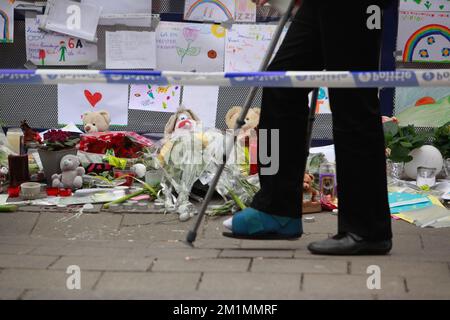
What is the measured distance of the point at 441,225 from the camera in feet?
16.0

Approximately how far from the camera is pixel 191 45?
22.0ft

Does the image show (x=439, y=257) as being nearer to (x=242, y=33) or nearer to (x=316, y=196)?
(x=316, y=196)

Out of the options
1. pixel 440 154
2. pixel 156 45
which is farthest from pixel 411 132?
pixel 156 45

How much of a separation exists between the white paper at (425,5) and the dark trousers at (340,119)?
2.90m

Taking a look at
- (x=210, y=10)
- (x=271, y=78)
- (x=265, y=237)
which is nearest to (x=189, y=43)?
(x=210, y=10)

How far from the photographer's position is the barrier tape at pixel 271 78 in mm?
3494

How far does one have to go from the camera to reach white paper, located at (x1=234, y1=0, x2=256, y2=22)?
→ 21.7 ft

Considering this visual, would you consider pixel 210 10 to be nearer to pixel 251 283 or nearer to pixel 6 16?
pixel 6 16

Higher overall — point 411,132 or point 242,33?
point 242,33

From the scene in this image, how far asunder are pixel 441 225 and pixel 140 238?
73.2 inches

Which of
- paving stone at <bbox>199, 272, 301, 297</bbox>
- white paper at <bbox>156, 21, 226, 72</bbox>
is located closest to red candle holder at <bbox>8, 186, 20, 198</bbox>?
white paper at <bbox>156, 21, 226, 72</bbox>

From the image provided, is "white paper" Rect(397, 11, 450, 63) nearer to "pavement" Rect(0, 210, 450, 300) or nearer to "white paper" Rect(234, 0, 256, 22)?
"white paper" Rect(234, 0, 256, 22)

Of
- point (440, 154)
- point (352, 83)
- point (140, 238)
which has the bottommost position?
point (140, 238)
